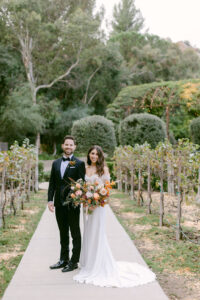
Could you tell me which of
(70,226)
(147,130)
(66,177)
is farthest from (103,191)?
(147,130)

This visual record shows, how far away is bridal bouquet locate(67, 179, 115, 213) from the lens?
14.5ft

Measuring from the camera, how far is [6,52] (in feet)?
93.6

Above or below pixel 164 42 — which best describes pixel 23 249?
below

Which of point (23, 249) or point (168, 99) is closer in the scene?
point (23, 249)

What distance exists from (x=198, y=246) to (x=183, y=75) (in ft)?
109

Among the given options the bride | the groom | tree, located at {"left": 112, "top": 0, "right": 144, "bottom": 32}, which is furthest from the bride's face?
tree, located at {"left": 112, "top": 0, "right": 144, "bottom": 32}

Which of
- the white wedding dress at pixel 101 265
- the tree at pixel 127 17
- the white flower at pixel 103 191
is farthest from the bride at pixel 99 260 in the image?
the tree at pixel 127 17

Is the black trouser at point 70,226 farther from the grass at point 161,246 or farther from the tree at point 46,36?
the tree at point 46,36

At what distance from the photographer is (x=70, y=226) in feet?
15.3

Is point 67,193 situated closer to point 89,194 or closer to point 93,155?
point 89,194

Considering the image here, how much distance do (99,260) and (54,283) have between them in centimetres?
61

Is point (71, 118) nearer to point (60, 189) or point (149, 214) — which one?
point (149, 214)

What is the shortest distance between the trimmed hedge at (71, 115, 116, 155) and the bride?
635 inches

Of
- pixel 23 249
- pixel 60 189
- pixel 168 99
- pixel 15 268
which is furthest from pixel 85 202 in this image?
pixel 168 99
